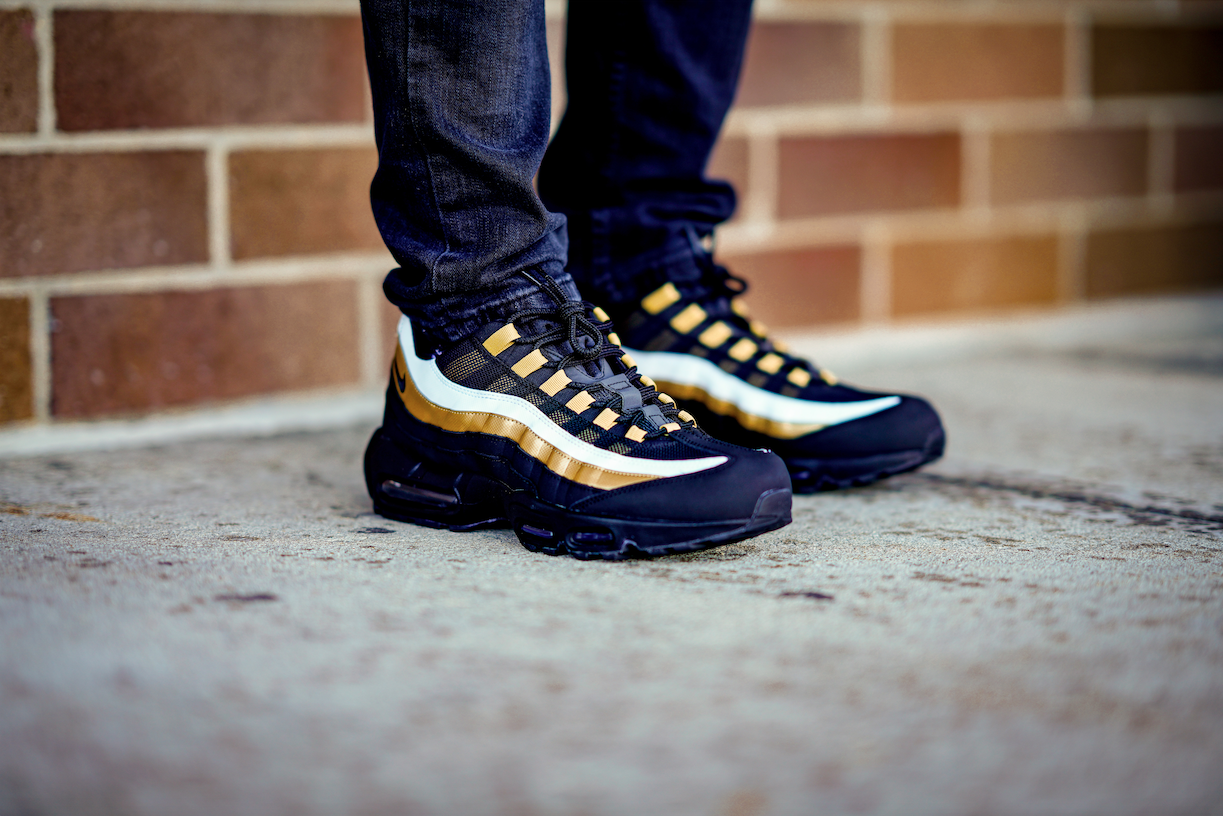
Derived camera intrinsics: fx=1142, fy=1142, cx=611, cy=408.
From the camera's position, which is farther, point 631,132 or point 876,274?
point 876,274

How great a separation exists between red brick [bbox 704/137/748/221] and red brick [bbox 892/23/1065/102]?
0.35 m

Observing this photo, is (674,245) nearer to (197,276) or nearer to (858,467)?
(858,467)

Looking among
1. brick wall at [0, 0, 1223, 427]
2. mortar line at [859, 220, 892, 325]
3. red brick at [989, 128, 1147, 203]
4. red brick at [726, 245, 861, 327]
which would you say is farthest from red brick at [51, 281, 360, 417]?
red brick at [989, 128, 1147, 203]

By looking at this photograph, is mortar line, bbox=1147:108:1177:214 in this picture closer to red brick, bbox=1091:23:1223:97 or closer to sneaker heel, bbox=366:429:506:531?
red brick, bbox=1091:23:1223:97

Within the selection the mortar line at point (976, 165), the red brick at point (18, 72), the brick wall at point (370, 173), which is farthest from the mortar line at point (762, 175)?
the red brick at point (18, 72)

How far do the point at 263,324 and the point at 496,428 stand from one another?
2.17 ft

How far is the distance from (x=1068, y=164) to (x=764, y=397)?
1.42 m

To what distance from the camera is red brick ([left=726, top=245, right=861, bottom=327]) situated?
193 centimetres

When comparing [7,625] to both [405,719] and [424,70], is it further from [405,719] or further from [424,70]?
[424,70]

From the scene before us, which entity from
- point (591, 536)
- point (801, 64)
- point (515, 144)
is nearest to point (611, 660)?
point (591, 536)

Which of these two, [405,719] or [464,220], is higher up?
[464,220]

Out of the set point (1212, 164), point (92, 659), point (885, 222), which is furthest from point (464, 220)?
point (1212, 164)

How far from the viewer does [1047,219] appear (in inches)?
88.7

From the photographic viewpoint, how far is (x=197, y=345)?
1455 millimetres
